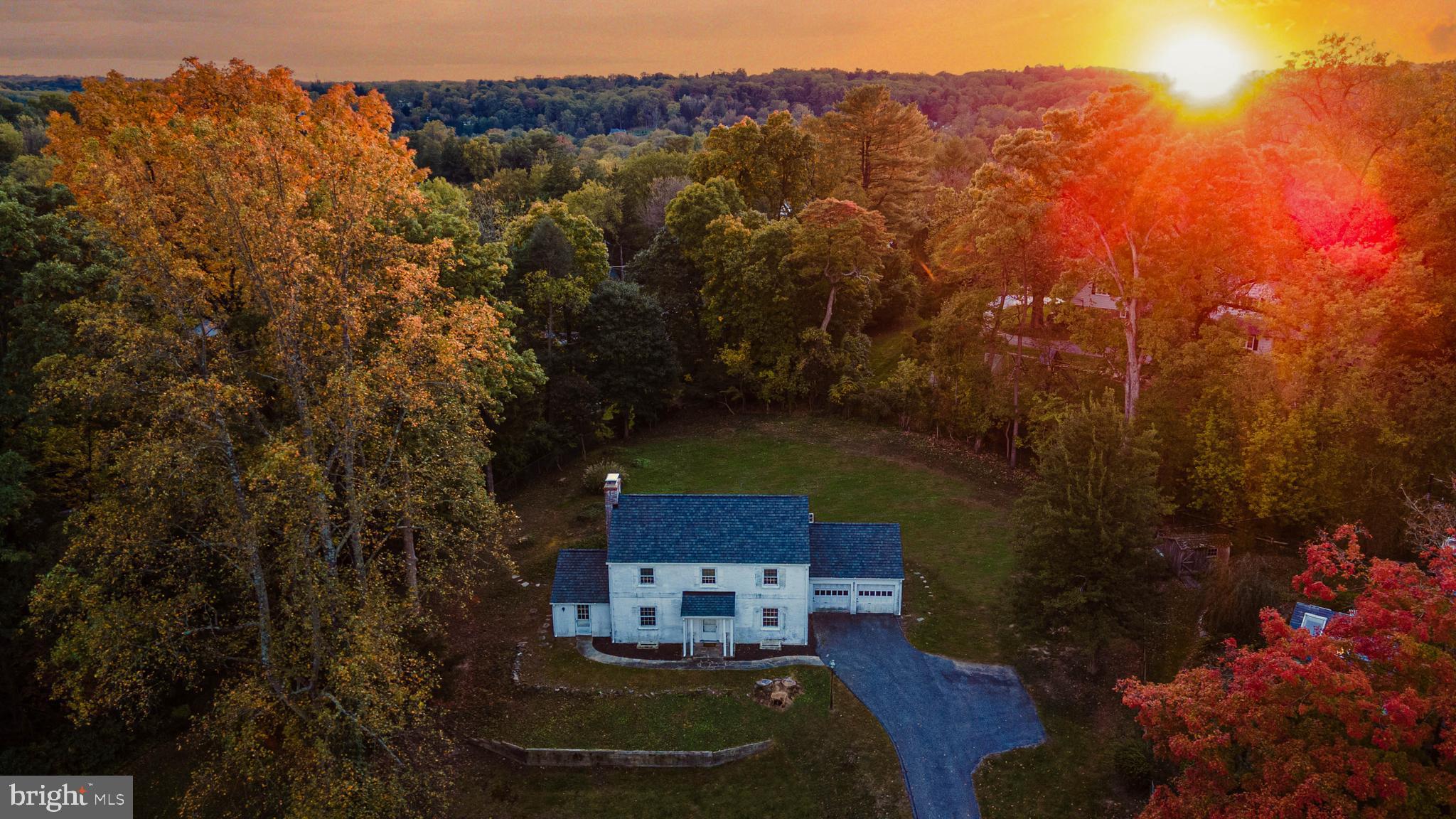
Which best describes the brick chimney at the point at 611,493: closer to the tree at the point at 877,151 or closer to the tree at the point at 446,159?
the tree at the point at 877,151

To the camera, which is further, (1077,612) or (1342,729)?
(1077,612)

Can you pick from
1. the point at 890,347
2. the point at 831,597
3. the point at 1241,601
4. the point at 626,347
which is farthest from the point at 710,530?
the point at 890,347

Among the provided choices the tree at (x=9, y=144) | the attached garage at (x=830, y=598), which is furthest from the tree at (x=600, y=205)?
the attached garage at (x=830, y=598)

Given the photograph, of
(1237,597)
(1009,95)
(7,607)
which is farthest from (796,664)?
(1009,95)

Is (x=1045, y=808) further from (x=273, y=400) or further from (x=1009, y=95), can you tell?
(x=1009, y=95)

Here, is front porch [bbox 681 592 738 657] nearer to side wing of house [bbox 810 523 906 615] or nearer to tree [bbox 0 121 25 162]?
side wing of house [bbox 810 523 906 615]

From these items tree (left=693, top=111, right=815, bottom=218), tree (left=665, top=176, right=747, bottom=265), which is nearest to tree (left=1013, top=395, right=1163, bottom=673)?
tree (left=665, top=176, right=747, bottom=265)
